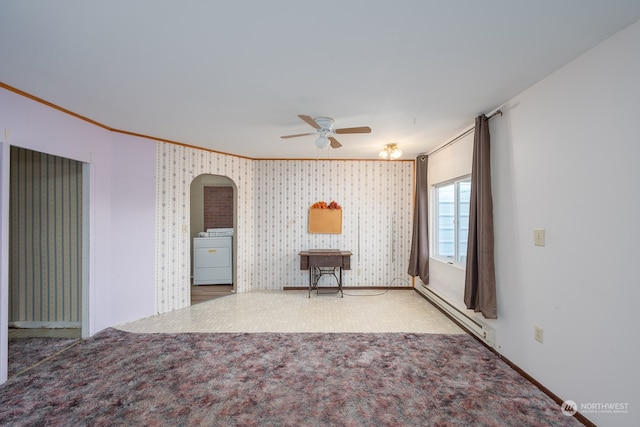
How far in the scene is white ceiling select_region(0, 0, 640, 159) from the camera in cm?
148

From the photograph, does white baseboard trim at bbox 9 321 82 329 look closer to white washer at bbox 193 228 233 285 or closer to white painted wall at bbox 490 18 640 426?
white washer at bbox 193 228 233 285

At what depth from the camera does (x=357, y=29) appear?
5.33ft

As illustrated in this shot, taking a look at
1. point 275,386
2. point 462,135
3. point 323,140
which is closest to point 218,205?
point 323,140

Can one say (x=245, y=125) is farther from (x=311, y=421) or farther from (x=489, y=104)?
(x=311, y=421)

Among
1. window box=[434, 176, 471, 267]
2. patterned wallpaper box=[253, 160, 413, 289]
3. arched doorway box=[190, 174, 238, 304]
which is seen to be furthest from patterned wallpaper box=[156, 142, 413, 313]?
window box=[434, 176, 471, 267]

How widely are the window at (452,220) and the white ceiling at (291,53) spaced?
1167 millimetres

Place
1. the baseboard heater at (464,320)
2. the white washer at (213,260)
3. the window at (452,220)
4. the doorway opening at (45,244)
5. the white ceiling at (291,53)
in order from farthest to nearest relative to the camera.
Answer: the white washer at (213,260) < the window at (452,220) < the doorway opening at (45,244) < the baseboard heater at (464,320) < the white ceiling at (291,53)

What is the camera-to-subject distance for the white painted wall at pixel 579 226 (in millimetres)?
1606

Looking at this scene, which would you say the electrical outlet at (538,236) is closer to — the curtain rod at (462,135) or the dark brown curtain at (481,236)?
the dark brown curtain at (481,236)

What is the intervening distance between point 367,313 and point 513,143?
2628mm

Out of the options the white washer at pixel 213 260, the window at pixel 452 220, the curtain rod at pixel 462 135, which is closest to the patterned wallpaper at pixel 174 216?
the white washer at pixel 213 260

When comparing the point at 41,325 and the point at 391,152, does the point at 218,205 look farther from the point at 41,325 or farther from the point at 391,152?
the point at 391,152

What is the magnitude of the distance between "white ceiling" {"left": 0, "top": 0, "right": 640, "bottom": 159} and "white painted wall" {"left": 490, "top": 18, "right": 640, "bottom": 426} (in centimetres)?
26

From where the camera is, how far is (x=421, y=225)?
4.66 metres
